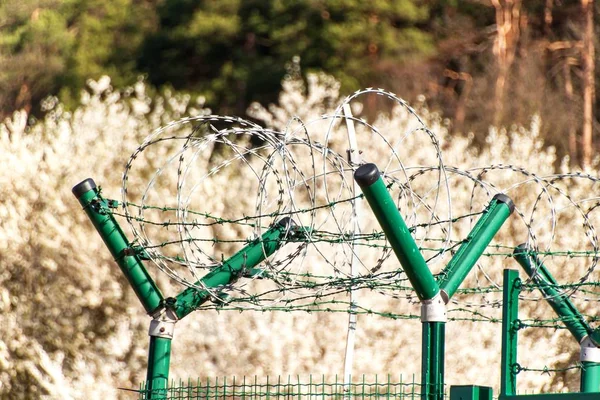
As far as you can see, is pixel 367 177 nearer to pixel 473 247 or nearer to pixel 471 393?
pixel 471 393

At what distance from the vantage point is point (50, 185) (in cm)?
1616

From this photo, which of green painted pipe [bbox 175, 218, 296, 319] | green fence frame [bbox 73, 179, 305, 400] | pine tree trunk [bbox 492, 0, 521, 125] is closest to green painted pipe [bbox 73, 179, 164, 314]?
green fence frame [bbox 73, 179, 305, 400]

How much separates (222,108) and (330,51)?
4.15m

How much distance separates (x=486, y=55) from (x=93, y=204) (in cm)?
2900

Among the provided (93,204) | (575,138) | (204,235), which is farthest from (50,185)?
(575,138)

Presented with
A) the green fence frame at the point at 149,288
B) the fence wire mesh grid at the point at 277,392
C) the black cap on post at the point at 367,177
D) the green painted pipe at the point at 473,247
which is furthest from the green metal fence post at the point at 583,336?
the black cap on post at the point at 367,177

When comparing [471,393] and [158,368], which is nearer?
[471,393]

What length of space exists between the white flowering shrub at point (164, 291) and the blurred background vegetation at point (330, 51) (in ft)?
46.0

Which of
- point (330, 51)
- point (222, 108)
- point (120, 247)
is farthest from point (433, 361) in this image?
point (222, 108)

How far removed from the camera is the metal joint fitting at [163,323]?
22.3 ft

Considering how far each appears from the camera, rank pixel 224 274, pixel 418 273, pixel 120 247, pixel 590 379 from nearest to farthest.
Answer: pixel 418 273
pixel 120 247
pixel 224 274
pixel 590 379

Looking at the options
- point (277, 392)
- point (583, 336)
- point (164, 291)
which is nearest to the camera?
point (277, 392)

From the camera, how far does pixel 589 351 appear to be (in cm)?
718

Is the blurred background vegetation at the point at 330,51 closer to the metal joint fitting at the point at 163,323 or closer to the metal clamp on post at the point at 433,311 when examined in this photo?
the metal joint fitting at the point at 163,323
